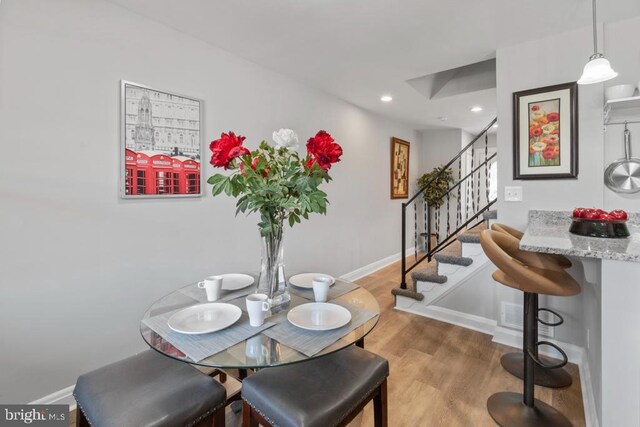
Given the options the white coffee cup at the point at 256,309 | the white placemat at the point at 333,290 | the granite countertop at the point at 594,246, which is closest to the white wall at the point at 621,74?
the granite countertop at the point at 594,246

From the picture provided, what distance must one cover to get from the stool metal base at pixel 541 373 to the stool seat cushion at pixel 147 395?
2.06 metres

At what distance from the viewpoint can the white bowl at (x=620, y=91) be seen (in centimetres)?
188

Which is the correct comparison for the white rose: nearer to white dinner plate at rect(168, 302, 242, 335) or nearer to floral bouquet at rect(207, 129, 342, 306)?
floral bouquet at rect(207, 129, 342, 306)

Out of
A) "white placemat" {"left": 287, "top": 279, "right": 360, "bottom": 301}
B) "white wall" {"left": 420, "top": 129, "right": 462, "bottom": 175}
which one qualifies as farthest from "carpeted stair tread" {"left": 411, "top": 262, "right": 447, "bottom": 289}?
"white wall" {"left": 420, "top": 129, "right": 462, "bottom": 175}

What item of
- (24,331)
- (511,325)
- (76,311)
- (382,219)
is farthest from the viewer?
(382,219)

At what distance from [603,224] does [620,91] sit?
0.97 m

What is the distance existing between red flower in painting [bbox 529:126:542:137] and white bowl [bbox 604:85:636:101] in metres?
0.42

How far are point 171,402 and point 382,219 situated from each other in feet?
13.2

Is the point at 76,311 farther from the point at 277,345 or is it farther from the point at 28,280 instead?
the point at 277,345

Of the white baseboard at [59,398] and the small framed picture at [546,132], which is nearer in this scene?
the white baseboard at [59,398]

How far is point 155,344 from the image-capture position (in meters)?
1.07

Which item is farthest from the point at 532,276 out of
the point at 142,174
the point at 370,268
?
the point at 370,268

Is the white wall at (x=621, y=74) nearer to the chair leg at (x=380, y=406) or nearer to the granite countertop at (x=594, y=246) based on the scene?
the granite countertop at (x=594, y=246)

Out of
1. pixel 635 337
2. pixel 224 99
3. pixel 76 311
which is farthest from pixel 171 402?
pixel 224 99
